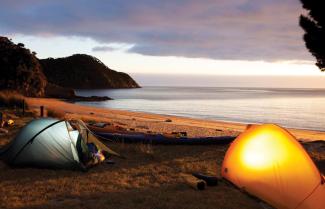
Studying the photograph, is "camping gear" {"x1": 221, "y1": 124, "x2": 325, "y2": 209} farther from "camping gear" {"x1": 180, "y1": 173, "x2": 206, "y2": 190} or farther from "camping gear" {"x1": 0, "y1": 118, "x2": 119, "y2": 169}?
"camping gear" {"x1": 0, "y1": 118, "x2": 119, "y2": 169}

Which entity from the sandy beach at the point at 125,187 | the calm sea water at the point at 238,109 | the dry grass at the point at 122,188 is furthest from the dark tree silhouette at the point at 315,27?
the calm sea water at the point at 238,109

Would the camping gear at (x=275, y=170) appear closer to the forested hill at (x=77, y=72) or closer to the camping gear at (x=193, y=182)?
the camping gear at (x=193, y=182)

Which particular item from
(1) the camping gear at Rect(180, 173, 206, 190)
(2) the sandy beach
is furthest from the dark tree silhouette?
(1) the camping gear at Rect(180, 173, 206, 190)

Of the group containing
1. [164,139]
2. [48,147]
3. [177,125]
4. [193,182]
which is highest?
[48,147]

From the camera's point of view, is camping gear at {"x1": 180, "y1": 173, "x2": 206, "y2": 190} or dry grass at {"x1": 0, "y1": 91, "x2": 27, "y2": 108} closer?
camping gear at {"x1": 180, "y1": 173, "x2": 206, "y2": 190}

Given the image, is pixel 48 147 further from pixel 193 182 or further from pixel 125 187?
pixel 193 182

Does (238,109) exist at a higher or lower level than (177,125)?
higher

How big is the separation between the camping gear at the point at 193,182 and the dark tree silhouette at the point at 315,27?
691 cm

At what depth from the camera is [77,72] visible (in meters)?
172

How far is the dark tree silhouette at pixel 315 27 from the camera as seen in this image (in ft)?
41.6

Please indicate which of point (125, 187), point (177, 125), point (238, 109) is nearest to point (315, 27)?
point (125, 187)

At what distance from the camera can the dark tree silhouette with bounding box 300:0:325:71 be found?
1267 cm

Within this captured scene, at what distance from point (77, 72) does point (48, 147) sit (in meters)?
166

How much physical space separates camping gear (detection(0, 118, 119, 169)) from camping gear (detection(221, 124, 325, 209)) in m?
4.35
